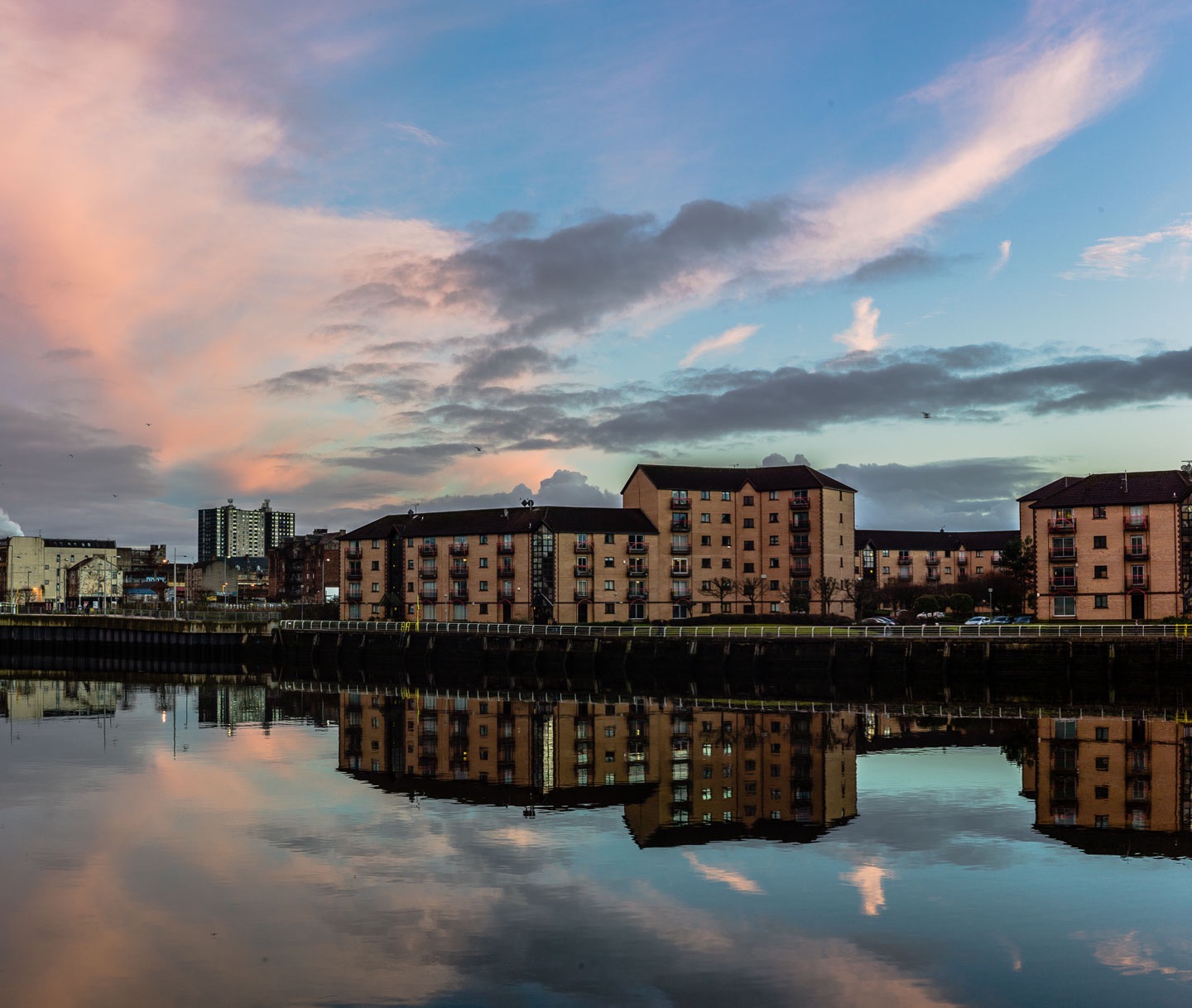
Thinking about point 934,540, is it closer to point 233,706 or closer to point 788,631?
point 788,631

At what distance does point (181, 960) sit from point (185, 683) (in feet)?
220

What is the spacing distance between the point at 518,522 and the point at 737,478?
2185 cm

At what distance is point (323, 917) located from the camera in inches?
861

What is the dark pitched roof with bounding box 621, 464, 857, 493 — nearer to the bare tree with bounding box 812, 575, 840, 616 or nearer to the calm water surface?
the bare tree with bounding box 812, 575, 840, 616

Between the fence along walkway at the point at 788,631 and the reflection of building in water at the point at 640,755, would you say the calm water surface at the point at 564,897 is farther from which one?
the fence along walkway at the point at 788,631

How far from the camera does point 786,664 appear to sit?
252 ft

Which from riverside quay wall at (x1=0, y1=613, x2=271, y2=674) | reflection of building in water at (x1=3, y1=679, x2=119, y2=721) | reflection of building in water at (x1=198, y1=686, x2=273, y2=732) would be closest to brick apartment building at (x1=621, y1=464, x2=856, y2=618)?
riverside quay wall at (x1=0, y1=613, x2=271, y2=674)

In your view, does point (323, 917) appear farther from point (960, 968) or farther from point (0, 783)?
point (0, 783)

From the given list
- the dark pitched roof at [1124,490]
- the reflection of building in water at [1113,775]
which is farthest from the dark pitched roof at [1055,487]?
the reflection of building in water at [1113,775]

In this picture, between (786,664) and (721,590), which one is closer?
(786,664)


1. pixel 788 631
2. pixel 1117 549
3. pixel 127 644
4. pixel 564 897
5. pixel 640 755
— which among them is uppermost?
pixel 1117 549

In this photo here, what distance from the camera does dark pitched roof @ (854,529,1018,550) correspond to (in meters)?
167

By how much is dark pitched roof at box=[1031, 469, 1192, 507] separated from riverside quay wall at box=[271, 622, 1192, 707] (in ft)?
60.0

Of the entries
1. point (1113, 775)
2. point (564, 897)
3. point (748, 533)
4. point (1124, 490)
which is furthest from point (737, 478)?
point (564, 897)
